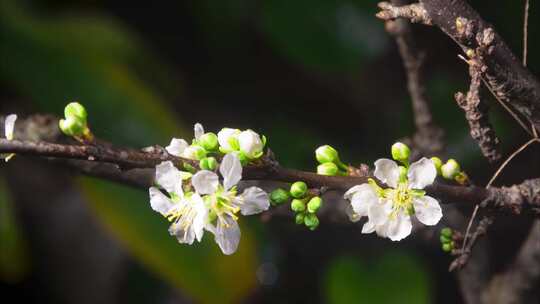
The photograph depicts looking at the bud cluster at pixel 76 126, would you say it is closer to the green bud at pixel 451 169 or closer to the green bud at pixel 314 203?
the green bud at pixel 314 203

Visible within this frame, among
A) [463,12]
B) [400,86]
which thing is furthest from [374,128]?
[463,12]

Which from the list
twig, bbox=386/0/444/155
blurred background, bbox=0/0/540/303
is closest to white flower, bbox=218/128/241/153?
twig, bbox=386/0/444/155

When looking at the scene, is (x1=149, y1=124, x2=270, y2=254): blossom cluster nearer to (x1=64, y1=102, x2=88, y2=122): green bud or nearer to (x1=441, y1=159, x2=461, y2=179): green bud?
(x1=64, y1=102, x2=88, y2=122): green bud

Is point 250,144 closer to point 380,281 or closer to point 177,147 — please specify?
point 177,147

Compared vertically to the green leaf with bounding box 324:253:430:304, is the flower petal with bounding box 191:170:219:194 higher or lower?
higher

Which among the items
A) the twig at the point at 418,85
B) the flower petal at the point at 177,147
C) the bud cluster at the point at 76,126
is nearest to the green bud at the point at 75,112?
the bud cluster at the point at 76,126

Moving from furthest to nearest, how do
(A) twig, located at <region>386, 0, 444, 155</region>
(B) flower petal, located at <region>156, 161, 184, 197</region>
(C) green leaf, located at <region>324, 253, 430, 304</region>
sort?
(C) green leaf, located at <region>324, 253, 430, 304</region>, (A) twig, located at <region>386, 0, 444, 155</region>, (B) flower petal, located at <region>156, 161, 184, 197</region>

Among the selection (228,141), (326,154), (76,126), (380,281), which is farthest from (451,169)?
(380,281)
